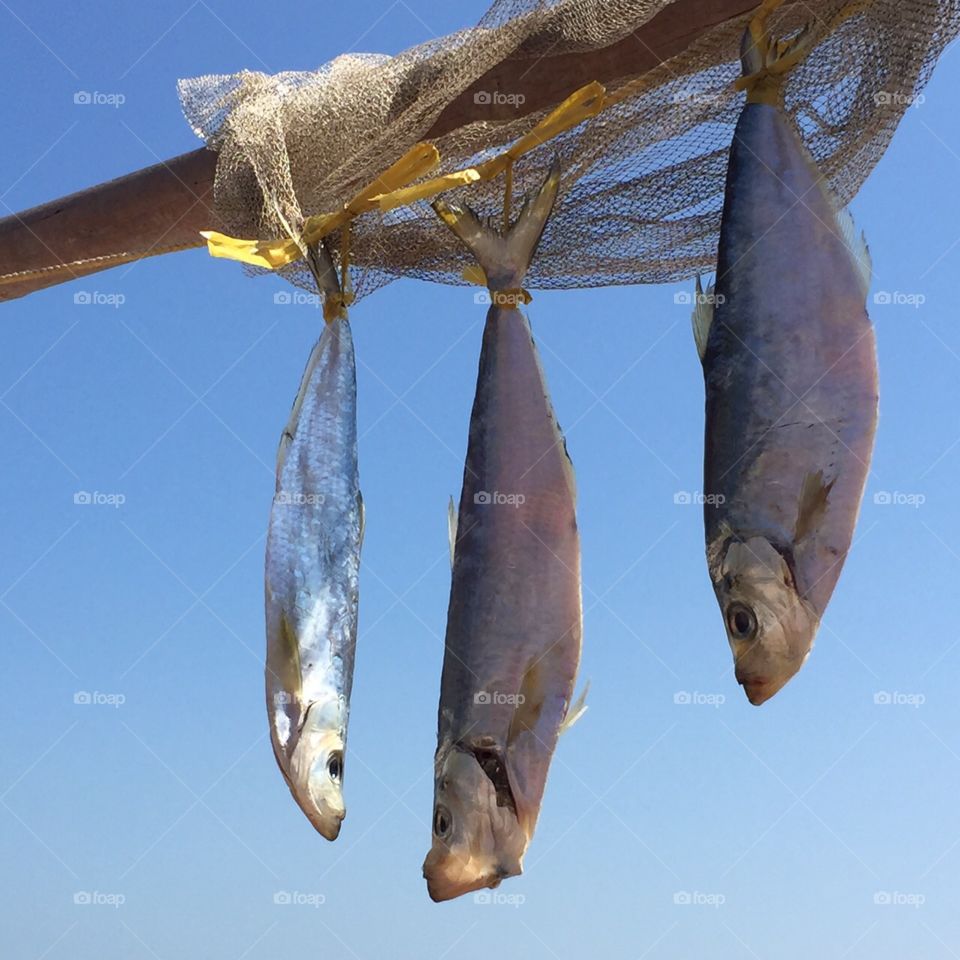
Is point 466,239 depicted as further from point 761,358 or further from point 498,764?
point 498,764

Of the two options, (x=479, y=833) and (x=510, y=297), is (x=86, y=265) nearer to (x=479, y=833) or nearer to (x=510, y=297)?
(x=510, y=297)

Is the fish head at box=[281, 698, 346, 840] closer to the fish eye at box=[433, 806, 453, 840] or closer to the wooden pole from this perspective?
the fish eye at box=[433, 806, 453, 840]

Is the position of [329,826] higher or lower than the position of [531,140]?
lower

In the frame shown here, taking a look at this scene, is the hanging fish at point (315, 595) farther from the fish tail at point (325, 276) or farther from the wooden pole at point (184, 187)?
the wooden pole at point (184, 187)

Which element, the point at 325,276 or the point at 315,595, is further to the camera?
the point at 325,276

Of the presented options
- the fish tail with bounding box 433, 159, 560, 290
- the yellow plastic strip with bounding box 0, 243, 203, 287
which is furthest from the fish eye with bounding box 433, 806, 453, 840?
the yellow plastic strip with bounding box 0, 243, 203, 287

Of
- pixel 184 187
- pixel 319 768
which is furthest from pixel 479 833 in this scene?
A: pixel 184 187

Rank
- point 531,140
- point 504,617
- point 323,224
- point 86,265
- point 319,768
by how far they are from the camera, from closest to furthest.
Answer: point 504,617
point 531,140
point 319,768
point 323,224
point 86,265
